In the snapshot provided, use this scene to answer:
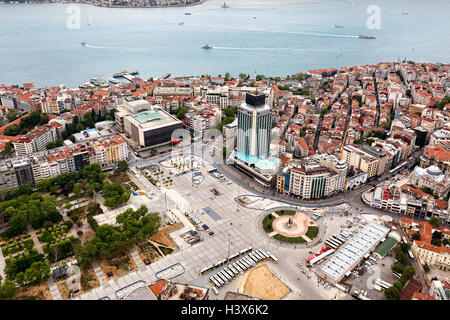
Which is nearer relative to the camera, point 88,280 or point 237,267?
point 88,280

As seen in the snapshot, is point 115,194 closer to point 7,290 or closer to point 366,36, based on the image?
point 7,290

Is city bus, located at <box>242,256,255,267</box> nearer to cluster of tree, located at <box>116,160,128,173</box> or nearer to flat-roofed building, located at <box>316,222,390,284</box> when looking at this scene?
flat-roofed building, located at <box>316,222,390,284</box>

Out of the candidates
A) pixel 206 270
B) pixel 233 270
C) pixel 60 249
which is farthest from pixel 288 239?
pixel 60 249

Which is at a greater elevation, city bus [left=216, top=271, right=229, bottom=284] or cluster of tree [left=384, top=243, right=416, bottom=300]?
cluster of tree [left=384, top=243, right=416, bottom=300]

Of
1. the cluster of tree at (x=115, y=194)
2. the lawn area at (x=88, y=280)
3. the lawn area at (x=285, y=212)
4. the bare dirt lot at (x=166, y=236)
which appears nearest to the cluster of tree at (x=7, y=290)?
the lawn area at (x=88, y=280)

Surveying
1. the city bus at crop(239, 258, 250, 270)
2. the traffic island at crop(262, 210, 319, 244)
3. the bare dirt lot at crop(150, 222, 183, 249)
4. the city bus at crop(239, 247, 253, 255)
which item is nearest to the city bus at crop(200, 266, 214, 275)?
the city bus at crop(239, 258, 250, 270)

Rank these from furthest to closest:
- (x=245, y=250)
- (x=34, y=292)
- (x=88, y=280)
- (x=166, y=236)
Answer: (x=166, y=236)
(x=245, y=250)
(x=88, y=280)
(x=34, y=292)

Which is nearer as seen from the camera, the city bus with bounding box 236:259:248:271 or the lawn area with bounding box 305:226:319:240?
the city bus with bounding box 236:259:248:271
